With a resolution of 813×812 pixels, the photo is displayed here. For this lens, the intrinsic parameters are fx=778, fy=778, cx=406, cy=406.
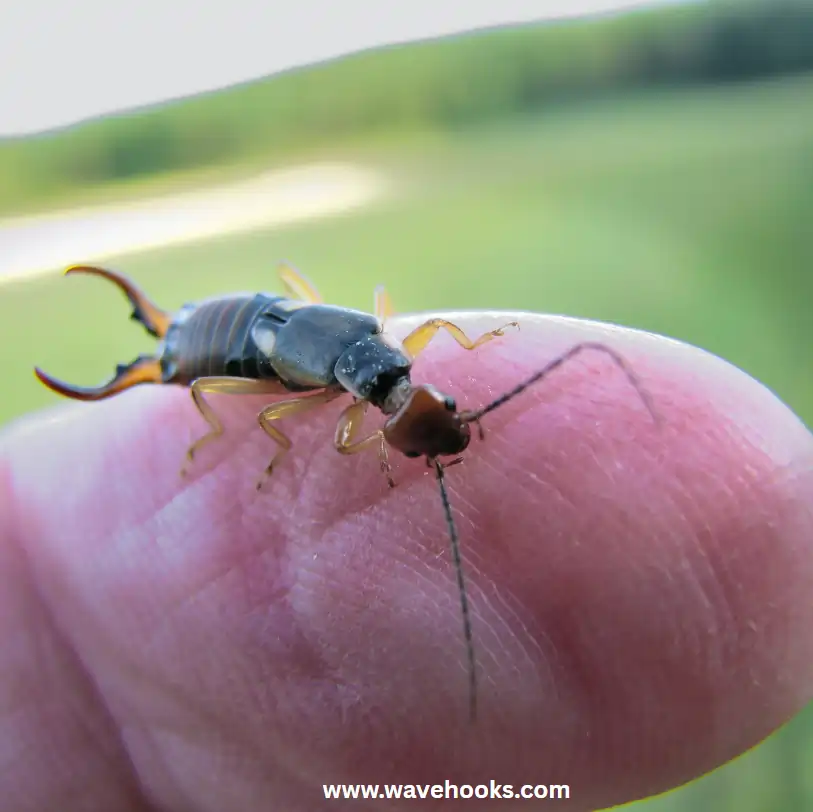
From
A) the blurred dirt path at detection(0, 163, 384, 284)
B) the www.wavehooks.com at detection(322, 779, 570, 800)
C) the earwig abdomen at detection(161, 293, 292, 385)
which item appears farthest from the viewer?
the blurred dirt path at detection(0, 163, 384, 284)

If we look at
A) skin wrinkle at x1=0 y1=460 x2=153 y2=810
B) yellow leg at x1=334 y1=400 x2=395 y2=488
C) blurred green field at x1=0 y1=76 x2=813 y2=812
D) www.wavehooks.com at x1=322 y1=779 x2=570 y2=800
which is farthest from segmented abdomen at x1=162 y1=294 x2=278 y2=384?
blurred green field at x1=0 y1=76 x2=813 y2=812

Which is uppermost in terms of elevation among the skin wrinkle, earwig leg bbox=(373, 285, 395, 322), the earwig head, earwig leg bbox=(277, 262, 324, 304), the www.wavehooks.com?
earwig leg bbox=(277, 262, 324, 304)

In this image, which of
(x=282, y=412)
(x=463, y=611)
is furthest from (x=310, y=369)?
(x=463, y=611)

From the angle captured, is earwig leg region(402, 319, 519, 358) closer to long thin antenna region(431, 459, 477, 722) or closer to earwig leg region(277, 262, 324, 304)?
long thin antenna region(431, 459, 477, 722)

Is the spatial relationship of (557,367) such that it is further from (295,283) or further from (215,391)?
(295,283)

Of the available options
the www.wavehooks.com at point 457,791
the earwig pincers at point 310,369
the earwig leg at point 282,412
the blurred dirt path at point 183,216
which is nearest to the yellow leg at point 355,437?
the earwig pincers at point 310,369

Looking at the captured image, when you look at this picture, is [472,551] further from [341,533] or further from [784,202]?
[784,202]

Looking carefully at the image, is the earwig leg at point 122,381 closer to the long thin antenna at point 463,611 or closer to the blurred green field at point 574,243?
the long thin antenna at point 463,611
